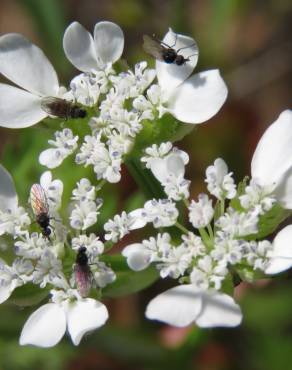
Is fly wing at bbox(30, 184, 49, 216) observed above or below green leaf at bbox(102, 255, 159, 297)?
above

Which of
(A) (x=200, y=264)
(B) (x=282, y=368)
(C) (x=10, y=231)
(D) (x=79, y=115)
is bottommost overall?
(B) (x=282, y=368)

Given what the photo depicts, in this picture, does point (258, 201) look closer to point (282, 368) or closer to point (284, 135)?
point (284, 135)

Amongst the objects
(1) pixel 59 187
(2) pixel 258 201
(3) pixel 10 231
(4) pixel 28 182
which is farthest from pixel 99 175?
(4) pixel 28 182

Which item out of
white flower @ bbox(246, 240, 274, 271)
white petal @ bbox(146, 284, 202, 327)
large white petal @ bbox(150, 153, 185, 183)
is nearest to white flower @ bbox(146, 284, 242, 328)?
white petal @ bbox(146, 284, 202, 327)

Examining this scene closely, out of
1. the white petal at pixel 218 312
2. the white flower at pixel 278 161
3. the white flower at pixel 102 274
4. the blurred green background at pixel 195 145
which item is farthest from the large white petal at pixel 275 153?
the blurred green background at pixel 195 145

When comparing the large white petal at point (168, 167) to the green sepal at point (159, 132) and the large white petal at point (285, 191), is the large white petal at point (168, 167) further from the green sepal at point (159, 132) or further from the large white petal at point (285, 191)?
the large white petal at point (285, 191)

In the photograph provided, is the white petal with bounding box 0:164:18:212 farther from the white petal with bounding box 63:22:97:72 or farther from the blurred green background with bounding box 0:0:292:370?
the blurred green background with bounding box 0:0:292:370
